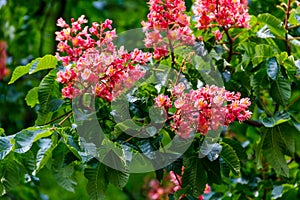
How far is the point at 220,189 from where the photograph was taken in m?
2.48

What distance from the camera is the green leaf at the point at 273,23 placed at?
1991 millimetres

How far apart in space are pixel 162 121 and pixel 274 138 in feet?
1.66

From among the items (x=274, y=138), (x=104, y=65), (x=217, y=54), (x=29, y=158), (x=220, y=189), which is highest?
(x=104, y=65)

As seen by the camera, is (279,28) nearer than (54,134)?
No

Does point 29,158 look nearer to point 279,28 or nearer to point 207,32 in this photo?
point 207,32

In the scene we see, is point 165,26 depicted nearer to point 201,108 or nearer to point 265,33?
point 201,108

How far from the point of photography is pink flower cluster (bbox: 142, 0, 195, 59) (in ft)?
5.75

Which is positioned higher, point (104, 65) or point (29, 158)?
point (104, 65)

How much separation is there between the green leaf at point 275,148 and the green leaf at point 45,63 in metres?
0.74

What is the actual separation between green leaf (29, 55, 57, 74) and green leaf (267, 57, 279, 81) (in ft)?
2.23

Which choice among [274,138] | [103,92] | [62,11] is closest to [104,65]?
[103,92]

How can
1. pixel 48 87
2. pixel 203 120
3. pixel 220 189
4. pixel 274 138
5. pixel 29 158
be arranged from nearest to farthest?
pixel 203 120 < pixel 29 158 < pixel 48 87 < pixel 274 138 < pixel 220 189

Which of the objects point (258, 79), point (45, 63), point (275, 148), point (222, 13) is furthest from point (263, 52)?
point (45, 63)

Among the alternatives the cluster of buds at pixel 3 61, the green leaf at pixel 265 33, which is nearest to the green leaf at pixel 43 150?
the green leaf at pixel 265 33
